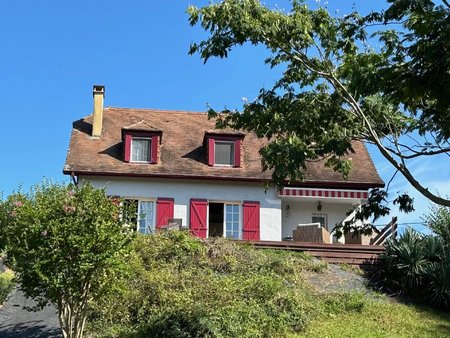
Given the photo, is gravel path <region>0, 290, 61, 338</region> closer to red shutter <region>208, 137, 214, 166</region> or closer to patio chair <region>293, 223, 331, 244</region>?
patio chair <region>293, 223, 331, 244</region>

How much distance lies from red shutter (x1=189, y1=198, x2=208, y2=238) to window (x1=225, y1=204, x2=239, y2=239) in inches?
38.8

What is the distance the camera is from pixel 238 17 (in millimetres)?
10102

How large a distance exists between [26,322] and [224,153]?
1354 cm

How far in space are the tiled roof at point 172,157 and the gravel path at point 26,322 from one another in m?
9.66

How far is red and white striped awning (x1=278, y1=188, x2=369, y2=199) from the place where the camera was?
24.6m

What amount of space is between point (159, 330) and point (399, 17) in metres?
7.11

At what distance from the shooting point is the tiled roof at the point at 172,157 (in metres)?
24.3

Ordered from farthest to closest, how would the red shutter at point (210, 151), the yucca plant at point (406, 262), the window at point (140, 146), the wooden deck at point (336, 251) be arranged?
the red shutter at point (210, 151) → the window at point (140, 146) → the wooden deck at point (336, 251) → the yucca plant at point (406, 262)

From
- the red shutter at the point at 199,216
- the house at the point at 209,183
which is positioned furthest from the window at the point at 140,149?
the red shutter at the point at 199,216

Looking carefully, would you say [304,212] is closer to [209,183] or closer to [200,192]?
[209,183]

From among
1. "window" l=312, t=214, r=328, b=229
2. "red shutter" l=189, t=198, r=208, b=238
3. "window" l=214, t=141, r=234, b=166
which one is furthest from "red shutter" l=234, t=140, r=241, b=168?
"window" l=312, t=214, r=328, b=229

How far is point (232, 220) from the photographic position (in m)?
24.8

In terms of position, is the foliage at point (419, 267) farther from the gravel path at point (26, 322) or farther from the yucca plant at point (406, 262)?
the gravel path at point (26, 322)

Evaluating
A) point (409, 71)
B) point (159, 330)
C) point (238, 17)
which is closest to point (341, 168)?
point (238, 17)
